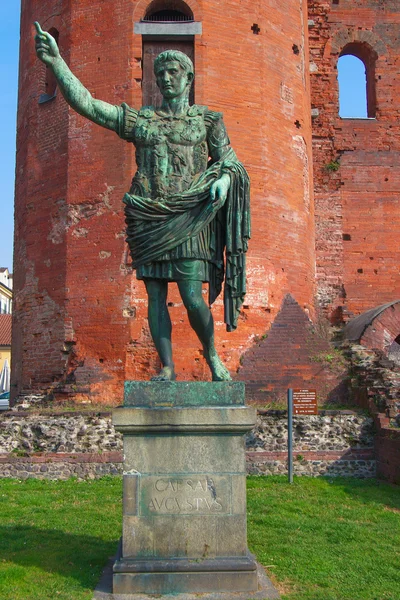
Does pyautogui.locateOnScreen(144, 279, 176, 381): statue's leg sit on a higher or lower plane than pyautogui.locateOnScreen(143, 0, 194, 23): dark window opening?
lower

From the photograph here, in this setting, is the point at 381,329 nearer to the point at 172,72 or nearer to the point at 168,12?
the point at 168,12

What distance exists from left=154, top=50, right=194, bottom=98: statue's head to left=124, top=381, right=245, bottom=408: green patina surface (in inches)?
84.0

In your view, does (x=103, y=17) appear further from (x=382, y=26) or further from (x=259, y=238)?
(x=382, y=26)

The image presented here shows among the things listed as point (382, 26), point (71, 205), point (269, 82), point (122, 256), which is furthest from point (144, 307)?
point (382, 26)

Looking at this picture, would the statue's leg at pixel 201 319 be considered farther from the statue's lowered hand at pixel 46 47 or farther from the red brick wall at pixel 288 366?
the red brick wall at pixel 288 366

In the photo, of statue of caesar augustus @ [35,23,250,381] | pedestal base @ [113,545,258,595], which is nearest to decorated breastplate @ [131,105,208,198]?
statue of caesar augustus @ [35,23,250,381]

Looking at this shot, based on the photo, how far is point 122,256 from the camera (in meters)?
13.2

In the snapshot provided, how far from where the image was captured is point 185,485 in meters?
4.20

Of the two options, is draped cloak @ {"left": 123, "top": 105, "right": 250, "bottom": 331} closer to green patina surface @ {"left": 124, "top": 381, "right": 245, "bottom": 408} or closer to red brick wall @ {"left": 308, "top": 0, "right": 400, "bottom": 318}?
green patina surface @ {"left": 124, "top": 381, "right": 245, "bottom": 408}

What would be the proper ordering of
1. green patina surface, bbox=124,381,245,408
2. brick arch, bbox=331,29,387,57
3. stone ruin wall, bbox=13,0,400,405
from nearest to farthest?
green patina surface, bbox=124,381,245,408
stone ruin wall, bbox=13,0,400,405
brick arch, bbox=331,29,387,57

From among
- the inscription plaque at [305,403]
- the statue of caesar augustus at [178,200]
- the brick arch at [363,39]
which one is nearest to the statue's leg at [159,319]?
the statue of caesar augustus at [178,200]

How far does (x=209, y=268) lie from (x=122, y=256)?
28.6 feet

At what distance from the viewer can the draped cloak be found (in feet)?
14.7

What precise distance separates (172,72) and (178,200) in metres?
1.00
